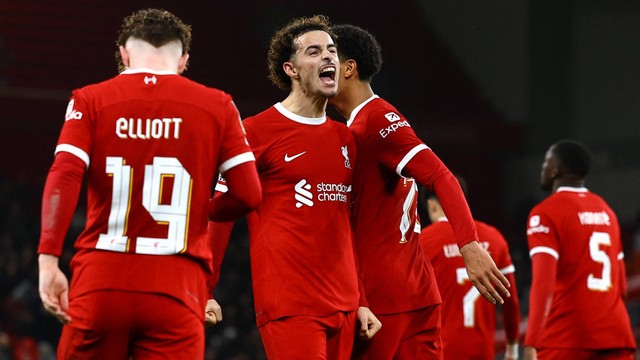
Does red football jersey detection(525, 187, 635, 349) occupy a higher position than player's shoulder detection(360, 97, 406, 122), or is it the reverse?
player's shoulder detection(360, 97, 406, 122)

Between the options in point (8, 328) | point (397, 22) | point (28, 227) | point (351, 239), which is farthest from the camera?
point (397, 22)

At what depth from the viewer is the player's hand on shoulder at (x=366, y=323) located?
4.45m

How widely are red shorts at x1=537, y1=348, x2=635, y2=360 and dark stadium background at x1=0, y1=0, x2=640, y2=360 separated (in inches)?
305

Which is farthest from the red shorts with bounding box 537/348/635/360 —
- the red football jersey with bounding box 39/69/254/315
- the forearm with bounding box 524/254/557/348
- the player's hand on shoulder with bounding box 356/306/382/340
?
the red football jersey with bounding box 39/69/254/315

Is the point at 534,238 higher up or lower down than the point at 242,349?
higher up

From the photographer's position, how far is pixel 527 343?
233 inches

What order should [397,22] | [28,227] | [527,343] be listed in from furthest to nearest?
[397,22] < [28,227] < [527,343]

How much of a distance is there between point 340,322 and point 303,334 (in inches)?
7.0

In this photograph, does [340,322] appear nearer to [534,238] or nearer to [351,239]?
[351,239]

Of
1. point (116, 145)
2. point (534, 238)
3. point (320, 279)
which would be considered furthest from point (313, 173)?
point (534, 238)

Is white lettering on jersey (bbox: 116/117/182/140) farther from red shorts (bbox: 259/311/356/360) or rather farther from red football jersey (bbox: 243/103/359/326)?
red shorts (bbox: 259/311/356/360)

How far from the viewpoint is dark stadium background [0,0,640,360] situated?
15289mm

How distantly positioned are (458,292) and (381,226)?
1.99 metres

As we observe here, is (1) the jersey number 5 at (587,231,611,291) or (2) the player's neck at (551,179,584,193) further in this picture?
(2) the player's neck at (551,179,584,193)
